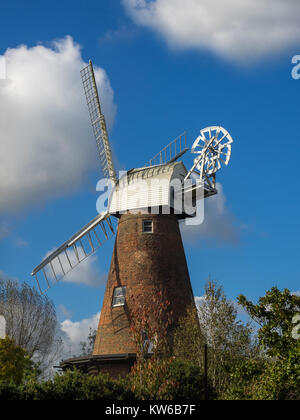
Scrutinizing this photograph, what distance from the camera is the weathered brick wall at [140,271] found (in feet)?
90.3

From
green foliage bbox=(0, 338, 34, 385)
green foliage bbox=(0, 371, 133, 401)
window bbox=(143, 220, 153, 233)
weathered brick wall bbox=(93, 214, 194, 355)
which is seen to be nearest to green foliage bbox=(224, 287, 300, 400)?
green foliage bbox=(0, 371, 133, 401)

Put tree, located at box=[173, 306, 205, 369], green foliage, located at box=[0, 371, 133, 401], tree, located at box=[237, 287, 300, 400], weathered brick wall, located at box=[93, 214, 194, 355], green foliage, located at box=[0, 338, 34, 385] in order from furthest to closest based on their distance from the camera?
green foliage, located at box=[0, 338, 34, 385] → weathered brick wall, located at box=[93, 214, 194, 355] → tree, located at box=[173, 306, 205, 369] → tree, located at box=[237, 287, 300, 400] → green foliage, located at box=[0, 371, 133, 401]

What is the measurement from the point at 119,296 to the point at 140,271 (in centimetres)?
176

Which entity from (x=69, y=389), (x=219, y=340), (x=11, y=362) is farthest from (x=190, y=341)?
(x=11, y=362)

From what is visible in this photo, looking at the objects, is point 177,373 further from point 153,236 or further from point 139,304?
point 153,236

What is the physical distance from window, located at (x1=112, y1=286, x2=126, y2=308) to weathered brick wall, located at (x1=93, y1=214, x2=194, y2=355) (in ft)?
0.72

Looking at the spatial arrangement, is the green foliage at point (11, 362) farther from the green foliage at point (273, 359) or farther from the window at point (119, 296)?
the green foliage at point (273, 359)

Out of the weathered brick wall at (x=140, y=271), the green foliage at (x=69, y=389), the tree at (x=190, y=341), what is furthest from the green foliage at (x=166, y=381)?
the weathered brick wall at (x=140, y=271)

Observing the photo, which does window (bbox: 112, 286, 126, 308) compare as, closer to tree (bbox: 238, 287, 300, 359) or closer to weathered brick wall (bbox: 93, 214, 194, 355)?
weathered brick wall (bbox: 93, 214, 194, 355)

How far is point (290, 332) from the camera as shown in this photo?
749 inches

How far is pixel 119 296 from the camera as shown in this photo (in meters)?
28.5

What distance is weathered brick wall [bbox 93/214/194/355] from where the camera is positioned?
2753 centimetres

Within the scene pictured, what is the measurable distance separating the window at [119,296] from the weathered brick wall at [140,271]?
0.22 metres
